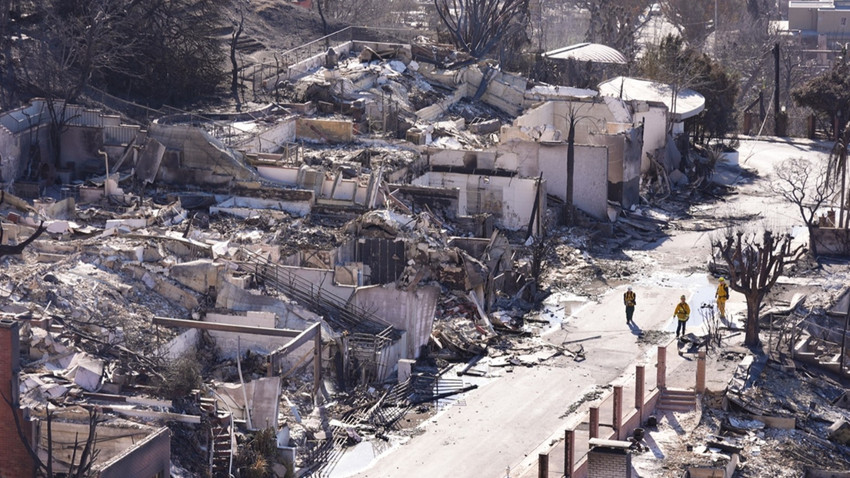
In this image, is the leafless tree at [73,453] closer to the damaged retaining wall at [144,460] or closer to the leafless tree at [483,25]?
the damaged retaining wall at [144,460]

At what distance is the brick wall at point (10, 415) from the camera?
62.4 ft

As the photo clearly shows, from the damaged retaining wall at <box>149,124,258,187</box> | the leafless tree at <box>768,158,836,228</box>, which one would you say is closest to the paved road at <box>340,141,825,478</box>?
Result: the leafless tree at <box>768,158,836,228</box>

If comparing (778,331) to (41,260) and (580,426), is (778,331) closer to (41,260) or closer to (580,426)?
(580,426)

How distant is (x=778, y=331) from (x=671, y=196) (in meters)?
15.1

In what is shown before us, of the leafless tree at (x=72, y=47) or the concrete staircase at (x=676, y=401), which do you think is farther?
the leafless tree at (x=72, y=47)

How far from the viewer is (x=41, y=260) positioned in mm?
27906

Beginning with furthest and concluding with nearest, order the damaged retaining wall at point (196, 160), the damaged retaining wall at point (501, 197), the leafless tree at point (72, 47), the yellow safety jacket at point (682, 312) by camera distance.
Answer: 1. the leafless tree at point (72, 47)
2. the damaged retaining wall at point (501, 197)
3. the damaged retaining wall at point (196, 160)
4. the yellow safety jacket at point (682, 312)

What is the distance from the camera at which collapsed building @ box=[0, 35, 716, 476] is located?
Answer: 2264 cm

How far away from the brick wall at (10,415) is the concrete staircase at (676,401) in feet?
38.4

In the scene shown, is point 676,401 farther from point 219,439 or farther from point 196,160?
point 196,160

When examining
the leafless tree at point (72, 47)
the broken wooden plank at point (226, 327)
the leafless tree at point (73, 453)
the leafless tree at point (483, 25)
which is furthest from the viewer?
the leafless tree at point (483, 25)

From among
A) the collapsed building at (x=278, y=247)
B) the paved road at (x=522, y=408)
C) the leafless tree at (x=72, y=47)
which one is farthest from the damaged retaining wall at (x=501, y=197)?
the leafless tree at (x=72, y=47)

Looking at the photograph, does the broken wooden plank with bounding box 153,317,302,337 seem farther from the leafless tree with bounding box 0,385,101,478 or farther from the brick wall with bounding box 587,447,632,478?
the brick wall with bounding box 587,447,632,478

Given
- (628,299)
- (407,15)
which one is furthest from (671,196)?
(407,15)
